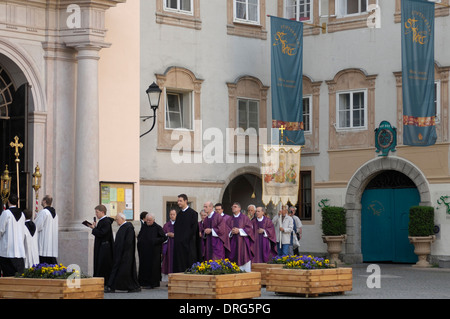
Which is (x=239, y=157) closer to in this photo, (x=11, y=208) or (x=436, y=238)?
(x=436, y=238)

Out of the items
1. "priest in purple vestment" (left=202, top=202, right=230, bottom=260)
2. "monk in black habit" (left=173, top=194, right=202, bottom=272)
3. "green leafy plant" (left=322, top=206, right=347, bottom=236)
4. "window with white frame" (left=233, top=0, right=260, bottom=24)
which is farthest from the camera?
"window with white frame" (left=233, top=0, right=260, bottom=24)

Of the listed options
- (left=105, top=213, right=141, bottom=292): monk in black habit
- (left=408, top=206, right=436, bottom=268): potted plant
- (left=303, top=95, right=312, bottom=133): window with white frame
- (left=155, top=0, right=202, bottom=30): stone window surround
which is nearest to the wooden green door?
(left=408, top=206, right=436, bottom=268): potted plant

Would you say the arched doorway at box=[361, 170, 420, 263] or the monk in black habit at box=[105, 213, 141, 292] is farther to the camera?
the arched doorway at box=[361, 170, 420, 263]

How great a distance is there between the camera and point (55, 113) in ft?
80.8

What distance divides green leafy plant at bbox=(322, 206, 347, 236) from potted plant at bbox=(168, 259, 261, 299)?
589 inches

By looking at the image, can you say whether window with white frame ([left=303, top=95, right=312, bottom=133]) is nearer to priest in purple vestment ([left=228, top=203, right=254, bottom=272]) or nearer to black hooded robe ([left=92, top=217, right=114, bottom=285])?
priest in purple vestment ([left=228, top=203, right=254, bottom=272])

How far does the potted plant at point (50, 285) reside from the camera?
18531 mm

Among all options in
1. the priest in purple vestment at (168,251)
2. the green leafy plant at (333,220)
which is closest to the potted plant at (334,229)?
the green leafy plant at (333,220)

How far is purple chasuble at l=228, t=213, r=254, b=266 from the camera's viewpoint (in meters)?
24.4

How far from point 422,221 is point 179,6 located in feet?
31.1

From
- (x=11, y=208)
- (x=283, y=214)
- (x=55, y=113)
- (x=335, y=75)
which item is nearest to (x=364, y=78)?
(x=335, y=75)

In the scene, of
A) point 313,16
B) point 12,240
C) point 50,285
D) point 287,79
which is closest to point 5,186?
point 12,240

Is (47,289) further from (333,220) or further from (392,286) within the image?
(333,220)

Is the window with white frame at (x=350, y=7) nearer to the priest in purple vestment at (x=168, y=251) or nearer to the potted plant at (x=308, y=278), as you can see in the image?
the priest in purple vestment at (x=168, y=251)
